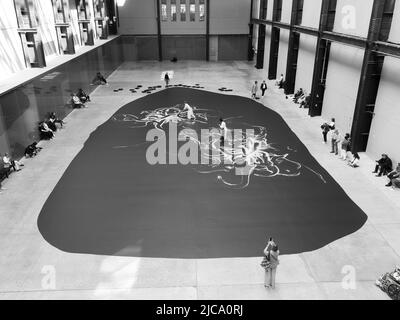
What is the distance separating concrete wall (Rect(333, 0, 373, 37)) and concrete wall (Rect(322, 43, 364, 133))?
1021 mm

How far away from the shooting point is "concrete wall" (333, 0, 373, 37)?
18844mm

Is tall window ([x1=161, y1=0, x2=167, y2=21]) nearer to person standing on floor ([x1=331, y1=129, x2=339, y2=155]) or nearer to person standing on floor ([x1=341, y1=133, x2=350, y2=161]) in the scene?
person standing on floor ([x1=331, y1=129, x2=339, y2=155])

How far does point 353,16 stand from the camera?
20.3 m

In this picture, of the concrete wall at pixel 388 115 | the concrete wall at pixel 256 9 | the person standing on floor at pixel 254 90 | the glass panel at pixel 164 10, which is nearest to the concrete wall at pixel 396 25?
the concrete wall at pixel 388 115

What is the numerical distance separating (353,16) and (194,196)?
14395 mm

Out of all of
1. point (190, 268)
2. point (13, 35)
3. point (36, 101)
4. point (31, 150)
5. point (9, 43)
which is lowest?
point (190, 268)

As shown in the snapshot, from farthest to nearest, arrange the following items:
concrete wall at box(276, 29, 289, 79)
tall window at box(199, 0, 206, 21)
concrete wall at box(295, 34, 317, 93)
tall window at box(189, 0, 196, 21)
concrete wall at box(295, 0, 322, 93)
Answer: tall window at box(199, 0, 206, 21), tall window at box(189, 0, 196, 21), concrete wall at box(276, 29, 289, 79), concrete wall at box(295, 34, 317, 93), concrete wall at box(295, 0, 322, 93)

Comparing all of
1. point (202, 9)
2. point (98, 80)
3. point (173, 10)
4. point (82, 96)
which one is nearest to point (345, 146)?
point (82, 96)

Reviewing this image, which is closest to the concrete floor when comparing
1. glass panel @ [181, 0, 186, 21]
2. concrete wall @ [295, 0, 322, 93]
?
concrete wall @ [295, 0, 322, 93]

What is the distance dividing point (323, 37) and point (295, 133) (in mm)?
7047

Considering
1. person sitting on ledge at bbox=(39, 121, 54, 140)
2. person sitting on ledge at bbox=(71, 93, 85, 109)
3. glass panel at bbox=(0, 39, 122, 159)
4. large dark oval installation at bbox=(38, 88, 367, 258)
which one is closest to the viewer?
large dark oval installation at bbox=(38, 88, 367, 258)

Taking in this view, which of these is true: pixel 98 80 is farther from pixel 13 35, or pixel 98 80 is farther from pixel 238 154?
pixel 238 154
